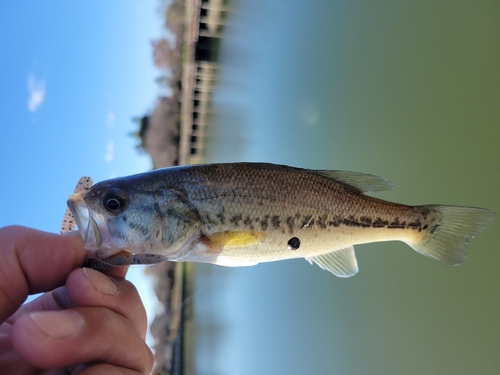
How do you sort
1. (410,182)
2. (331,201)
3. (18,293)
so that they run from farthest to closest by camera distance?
(410,182) → (331,201) → (18,293)

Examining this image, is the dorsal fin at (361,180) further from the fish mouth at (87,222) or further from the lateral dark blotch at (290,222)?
the fish mouth at (87,222)

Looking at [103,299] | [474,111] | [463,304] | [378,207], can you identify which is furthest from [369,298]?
[103,299]

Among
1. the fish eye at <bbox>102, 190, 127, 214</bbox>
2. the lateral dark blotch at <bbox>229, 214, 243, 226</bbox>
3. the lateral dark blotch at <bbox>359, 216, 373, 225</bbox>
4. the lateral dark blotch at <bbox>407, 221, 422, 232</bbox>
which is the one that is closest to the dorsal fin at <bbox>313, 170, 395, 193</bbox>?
the lateral dark blotch at <bbox>359, 216, 373, 225</bbox>

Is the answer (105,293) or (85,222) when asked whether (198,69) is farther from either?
(105,293)

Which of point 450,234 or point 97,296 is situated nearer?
point 97,296

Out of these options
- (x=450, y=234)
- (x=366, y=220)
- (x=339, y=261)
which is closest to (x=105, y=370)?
(x=339, y=261)

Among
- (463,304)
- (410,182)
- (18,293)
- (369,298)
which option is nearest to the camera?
(18,293)

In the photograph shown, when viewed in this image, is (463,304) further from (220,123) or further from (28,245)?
(220,123)

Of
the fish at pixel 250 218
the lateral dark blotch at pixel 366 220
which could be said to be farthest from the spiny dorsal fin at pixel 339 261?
the lateral dark blotch at pixel 366 220
